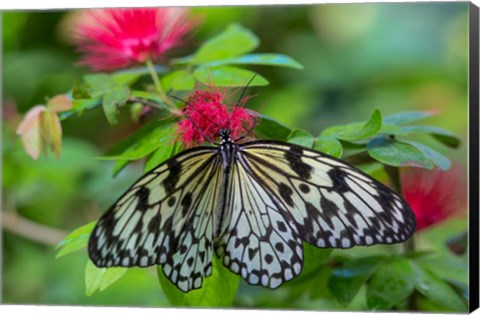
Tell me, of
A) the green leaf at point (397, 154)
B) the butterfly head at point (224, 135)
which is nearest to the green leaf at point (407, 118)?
the green leaf at point (397, 154)

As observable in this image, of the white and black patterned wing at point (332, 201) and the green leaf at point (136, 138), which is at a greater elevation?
the green leaf at point (136, 138)

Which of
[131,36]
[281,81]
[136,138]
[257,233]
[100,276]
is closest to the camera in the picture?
[100,276]

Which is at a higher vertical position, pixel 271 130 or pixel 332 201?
pixel 271 130

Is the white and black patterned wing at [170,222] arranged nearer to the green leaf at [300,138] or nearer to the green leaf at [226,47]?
the green leaf at [300,138]

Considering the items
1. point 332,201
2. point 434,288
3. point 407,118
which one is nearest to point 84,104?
point 332,201

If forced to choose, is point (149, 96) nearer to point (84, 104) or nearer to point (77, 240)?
point (84, 104)

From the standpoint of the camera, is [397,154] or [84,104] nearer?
[397,154]
